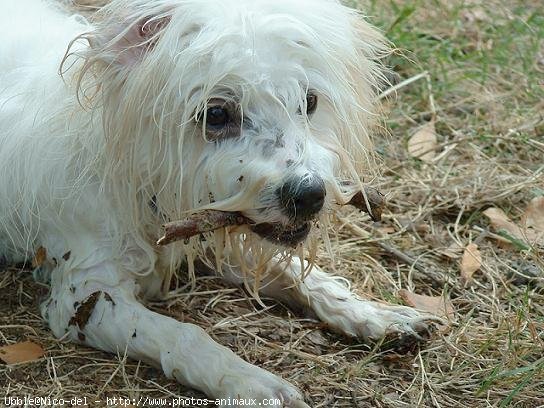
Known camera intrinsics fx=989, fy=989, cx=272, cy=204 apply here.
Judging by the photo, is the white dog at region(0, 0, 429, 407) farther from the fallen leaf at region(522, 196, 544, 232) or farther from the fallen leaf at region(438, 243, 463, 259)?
the fallen leaf at region(522, 196, 544, 232)

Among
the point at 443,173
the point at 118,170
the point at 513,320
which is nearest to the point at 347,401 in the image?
the point at 513,320

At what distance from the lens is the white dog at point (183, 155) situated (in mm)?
2463

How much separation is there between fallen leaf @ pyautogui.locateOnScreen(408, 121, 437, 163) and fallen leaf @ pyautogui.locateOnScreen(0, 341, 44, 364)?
5.90 ft

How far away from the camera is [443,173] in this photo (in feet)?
12.8

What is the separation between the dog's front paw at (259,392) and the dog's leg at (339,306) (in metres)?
0.38

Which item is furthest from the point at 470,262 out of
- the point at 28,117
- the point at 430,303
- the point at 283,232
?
the point at 28,117

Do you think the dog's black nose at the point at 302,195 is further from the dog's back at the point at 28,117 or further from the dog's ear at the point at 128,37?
the dog's back at the point at 28,117

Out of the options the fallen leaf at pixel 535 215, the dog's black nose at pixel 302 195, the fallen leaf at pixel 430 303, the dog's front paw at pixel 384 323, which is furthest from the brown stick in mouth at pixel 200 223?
the fallen leaf at pixel 535 215

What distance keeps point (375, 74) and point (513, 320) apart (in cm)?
86

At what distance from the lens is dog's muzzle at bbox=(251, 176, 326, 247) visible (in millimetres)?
2375

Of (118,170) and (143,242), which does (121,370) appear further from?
(118,170)

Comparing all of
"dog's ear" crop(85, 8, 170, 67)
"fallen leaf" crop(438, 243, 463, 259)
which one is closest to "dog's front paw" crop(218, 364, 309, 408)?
"dog's ear" crop(85, 8, 170, 67)

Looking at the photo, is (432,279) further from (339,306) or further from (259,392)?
(259,392)

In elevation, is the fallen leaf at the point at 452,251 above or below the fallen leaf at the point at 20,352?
below
